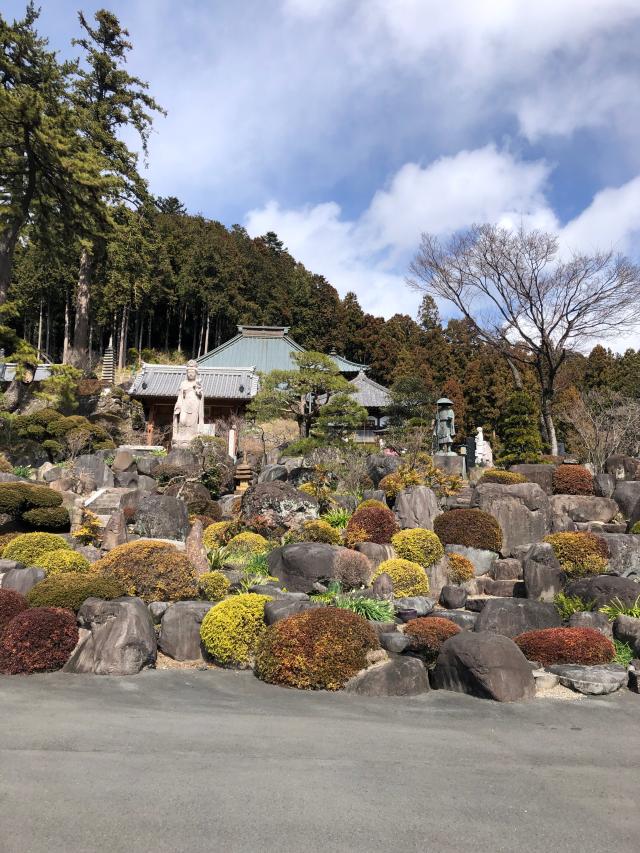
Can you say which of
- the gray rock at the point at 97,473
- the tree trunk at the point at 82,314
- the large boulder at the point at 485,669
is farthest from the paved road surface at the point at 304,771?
the tree trunk at the point at 82,314

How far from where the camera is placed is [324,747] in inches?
208

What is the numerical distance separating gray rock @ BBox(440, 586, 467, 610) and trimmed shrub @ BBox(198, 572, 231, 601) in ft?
11.9

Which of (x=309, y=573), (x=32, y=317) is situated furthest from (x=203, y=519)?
(x=32, y=317)

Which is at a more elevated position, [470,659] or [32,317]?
[32,317]

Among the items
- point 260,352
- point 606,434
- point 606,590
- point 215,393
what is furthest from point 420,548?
point 260,352

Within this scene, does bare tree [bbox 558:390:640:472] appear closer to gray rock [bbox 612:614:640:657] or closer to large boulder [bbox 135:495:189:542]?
A: gray rock [bbox 612:614:640:657]

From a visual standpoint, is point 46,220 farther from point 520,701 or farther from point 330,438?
point 520,701

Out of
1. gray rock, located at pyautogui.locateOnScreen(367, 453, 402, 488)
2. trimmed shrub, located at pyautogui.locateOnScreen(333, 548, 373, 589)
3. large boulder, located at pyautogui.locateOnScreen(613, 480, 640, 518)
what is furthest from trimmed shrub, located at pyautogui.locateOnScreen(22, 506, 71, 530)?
large boulder, located at pyautogui.locateOnScreen(613, 480, 640, 518)

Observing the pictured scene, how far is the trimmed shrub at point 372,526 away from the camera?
1138 centimetres

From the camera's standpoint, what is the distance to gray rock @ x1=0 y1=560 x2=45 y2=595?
9.12 metres

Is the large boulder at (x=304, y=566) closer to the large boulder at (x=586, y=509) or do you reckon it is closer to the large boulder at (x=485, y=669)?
the large boulder at (x=485, y=669)

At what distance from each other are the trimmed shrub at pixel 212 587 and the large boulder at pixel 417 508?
4.65 metres

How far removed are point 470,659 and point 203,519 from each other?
845 cm

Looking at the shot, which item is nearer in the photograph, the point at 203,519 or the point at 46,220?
the point at 203,519
